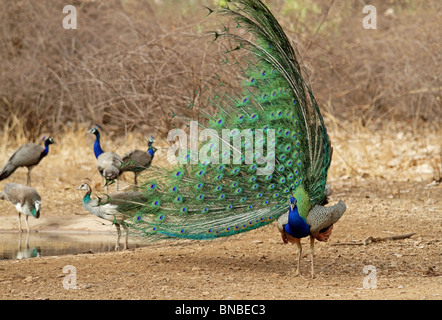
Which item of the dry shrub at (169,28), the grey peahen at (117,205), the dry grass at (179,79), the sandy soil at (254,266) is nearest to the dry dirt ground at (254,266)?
the sandy soil at (254,266)

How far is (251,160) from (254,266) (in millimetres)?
1038

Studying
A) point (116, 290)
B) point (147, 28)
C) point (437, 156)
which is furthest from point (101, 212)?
point (437, 156)

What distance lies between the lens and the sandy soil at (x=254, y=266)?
5609 mm

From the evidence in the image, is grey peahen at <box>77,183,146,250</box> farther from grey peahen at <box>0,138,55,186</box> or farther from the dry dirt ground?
grey peahen at <box>0,138,55,186</box>

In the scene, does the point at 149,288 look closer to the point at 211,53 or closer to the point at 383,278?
the point at 383,278

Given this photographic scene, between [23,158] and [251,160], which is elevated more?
[23,158]

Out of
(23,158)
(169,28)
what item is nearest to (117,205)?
(23,158)

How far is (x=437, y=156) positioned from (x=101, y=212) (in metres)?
7.80

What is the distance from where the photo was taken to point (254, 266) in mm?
6816

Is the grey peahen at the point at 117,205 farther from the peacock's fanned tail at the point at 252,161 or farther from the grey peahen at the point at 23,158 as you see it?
the grey peahen at the point at 23,158

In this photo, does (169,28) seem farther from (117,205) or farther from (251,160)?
(251,160)

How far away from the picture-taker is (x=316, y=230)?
5.93m

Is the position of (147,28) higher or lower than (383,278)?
higher

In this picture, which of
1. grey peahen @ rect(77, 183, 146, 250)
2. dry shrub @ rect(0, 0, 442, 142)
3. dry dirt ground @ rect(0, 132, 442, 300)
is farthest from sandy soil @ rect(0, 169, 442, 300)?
dry shrub @ rect(0, 0, 442, 142)
